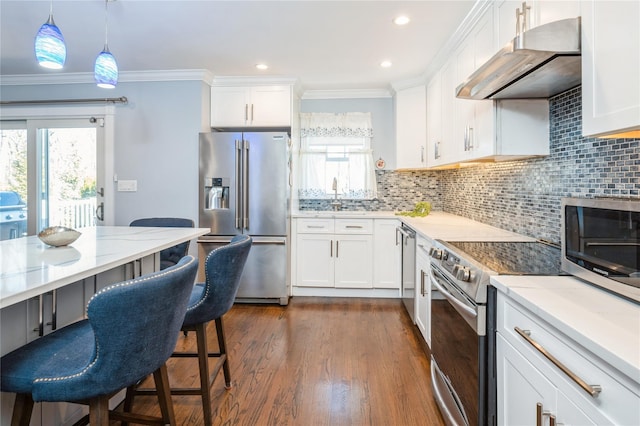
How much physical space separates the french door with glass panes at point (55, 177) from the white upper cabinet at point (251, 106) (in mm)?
1293

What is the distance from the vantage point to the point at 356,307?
141 inches

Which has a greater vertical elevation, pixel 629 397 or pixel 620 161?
pixel 620 161

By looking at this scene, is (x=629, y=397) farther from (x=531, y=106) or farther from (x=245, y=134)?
(x=245, y=134)

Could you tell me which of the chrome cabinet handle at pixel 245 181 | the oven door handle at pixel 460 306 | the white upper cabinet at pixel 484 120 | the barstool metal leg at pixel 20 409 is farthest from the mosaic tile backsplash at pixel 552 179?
the barstool metal leg at pixel 20 409

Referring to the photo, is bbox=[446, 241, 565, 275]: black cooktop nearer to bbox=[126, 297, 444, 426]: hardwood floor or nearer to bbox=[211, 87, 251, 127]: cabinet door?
bbox=[126, 297, 444, 426]: hardwood floor

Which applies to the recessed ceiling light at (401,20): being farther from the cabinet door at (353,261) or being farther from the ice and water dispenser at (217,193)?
the ice and water dispenser at (217,193)

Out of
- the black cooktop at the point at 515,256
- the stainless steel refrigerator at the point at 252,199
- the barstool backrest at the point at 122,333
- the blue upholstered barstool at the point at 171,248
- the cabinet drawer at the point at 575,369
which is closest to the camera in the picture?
the cabinet drawer at the point at 575,369

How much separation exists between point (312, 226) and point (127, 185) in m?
2.04

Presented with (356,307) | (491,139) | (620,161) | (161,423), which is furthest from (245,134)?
(620,161)

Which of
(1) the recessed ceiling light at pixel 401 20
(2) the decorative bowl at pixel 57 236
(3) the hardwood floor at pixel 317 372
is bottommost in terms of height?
(3) the hardwood floor at pixel 317 372

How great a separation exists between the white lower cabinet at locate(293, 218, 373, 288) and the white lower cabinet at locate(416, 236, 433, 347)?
1.08 meters

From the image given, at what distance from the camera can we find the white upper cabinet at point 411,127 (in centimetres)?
381

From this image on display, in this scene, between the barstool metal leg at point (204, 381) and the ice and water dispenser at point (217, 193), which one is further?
the ice and water dispenser at point (217, 193)

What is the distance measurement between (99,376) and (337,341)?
1.99m
